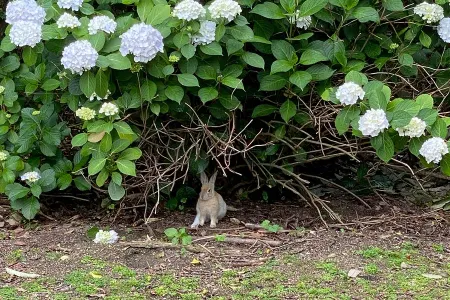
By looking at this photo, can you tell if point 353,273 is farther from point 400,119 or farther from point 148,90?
point 148,90

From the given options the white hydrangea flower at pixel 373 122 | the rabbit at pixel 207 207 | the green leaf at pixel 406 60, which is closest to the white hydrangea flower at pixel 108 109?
the rabbit at pixel 207 207

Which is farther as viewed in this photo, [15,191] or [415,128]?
[15,191]

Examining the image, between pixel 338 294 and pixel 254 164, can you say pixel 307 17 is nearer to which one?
pixel 254 164

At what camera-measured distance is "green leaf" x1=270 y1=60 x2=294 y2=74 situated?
455 cm

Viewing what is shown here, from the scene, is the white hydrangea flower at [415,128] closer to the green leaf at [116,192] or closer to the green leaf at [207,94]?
the green leaf at [207,94]

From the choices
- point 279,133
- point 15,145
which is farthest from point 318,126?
point 15,145

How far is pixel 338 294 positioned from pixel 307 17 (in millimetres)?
1725

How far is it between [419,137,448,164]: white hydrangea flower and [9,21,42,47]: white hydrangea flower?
91.4 inches

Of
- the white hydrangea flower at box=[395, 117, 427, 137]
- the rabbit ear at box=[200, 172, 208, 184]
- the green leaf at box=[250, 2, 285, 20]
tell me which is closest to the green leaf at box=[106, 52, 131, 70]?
the green leaf at box=[250, 2, 285, 20]

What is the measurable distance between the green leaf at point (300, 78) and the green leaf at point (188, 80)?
61cm

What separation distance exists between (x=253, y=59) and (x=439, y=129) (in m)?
1.17

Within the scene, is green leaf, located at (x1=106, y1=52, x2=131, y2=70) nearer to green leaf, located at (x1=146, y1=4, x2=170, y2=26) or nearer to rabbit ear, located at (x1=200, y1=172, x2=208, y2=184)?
green leaf, located at (x1=146, y1=4, x2=170, y2=26)

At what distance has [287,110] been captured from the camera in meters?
4.86

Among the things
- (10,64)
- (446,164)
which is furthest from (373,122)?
(10,64)
